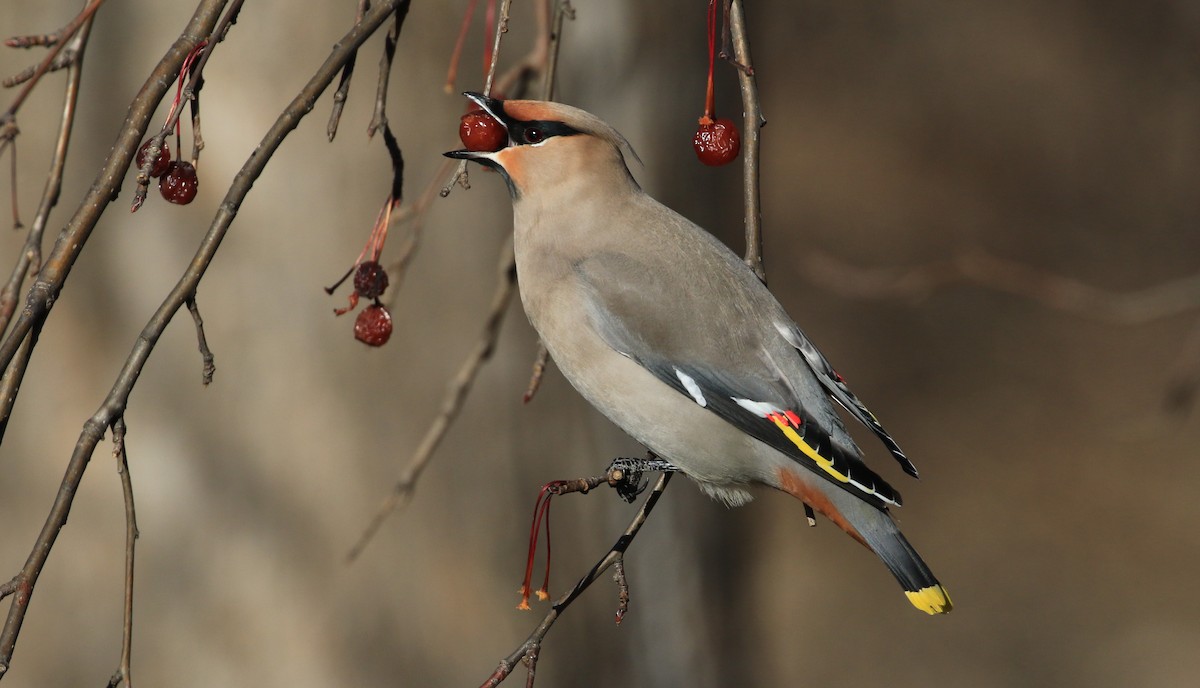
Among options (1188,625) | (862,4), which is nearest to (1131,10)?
(862,4)

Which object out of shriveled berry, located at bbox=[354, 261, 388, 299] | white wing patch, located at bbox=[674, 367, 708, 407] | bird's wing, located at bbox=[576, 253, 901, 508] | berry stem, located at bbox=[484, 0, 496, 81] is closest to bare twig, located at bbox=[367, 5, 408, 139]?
berry stem, located at bbox=[484, 0, 496, 81]

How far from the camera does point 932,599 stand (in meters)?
2.54

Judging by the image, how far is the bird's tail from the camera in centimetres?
257

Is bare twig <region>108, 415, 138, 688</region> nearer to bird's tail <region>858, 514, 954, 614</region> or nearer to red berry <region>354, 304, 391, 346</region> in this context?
red berry <region>354, 304, 391, 346</region>

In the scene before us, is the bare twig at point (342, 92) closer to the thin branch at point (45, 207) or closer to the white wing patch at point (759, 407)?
the thin branch at point (45, 207)

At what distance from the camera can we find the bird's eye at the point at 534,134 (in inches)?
105

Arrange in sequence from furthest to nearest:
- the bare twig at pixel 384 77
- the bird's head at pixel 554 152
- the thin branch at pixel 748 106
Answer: the bird's head at pixel 554 152 < the thin branch at pixel 748 106 < the bare twig at pixel 384 77

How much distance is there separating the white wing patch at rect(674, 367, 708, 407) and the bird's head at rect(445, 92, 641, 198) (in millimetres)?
448

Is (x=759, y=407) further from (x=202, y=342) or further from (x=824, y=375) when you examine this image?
(x=202, y=342)

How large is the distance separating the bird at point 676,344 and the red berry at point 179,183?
0.53 m

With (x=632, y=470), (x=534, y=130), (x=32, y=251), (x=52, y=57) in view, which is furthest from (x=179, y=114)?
(x=632, y=470)

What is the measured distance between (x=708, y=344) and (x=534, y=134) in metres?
0.55

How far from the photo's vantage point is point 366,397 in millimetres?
3820

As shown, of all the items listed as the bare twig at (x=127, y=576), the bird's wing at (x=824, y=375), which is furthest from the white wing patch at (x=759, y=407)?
the bare twig at (x=127, y=576)
